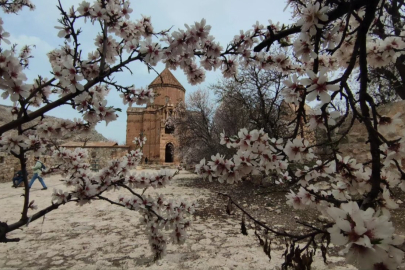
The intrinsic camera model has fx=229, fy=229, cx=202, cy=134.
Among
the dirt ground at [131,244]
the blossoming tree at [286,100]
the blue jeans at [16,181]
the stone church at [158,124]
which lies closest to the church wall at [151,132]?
the stone church at [158,124]

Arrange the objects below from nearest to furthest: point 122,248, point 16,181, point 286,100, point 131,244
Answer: point 286,100 < point 122,248 < point 131,244 < point 16,181

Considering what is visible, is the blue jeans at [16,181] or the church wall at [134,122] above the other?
the church wall at [134,122]

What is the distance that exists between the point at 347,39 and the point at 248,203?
5070mm

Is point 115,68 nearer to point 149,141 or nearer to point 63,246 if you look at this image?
point 63,246

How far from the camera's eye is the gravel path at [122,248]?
2.84m

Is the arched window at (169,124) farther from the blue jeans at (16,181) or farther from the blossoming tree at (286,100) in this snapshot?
the blossoming tree at (286,100)

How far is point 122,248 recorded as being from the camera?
3.37m

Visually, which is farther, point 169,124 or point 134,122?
point 134,122

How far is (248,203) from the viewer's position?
622 cm

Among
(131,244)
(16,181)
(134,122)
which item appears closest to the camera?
(131,244)

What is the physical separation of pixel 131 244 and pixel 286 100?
324cm

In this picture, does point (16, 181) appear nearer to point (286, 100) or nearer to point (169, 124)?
point (169, 124)

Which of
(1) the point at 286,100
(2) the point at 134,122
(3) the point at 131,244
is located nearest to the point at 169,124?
(3) the point at 131,244

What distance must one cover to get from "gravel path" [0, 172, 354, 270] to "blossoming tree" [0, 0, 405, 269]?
62cm
